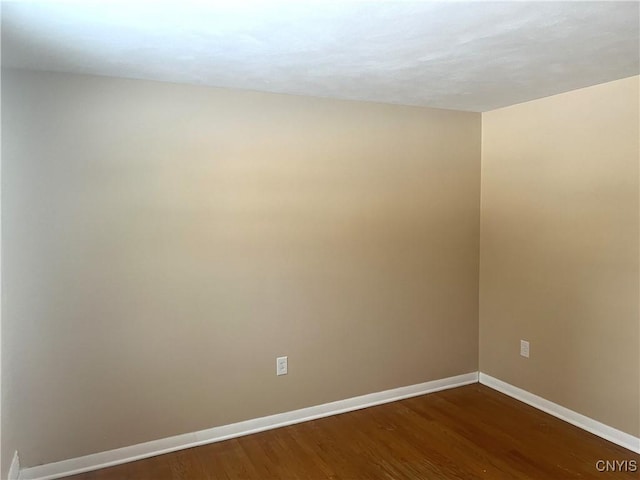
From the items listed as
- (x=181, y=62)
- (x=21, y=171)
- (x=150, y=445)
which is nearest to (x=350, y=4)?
(x=181, y=62)

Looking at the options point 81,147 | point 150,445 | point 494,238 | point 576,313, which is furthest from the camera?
point 494,238

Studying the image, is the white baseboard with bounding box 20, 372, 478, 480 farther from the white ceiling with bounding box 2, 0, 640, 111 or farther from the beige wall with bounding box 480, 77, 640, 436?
the white ceiling with bounding box 2, 0, 640, 111

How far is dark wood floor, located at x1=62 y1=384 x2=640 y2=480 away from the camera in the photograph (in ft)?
8.20

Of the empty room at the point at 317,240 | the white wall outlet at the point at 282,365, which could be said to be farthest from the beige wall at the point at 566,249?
the white wall outlet at the point at 282,365

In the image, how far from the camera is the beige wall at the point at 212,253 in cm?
241

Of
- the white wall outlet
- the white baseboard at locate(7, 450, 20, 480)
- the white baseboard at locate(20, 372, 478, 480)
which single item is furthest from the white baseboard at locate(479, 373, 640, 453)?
the white baseboard at locate(7, 450, 20, 480)

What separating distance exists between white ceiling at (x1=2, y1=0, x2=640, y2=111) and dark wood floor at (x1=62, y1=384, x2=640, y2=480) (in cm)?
206

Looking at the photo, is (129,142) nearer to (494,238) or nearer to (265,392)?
(265,392)

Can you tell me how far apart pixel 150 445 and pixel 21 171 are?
1.60 meters

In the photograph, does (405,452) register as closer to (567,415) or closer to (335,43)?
(567,415)

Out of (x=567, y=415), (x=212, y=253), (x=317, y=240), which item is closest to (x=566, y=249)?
(x=567, y=415)

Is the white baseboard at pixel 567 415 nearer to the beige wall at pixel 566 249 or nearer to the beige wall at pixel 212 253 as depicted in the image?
the beige wall at pixel 566 249

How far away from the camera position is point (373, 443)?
9.20ft

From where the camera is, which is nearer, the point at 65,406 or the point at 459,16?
the point at 459,16
